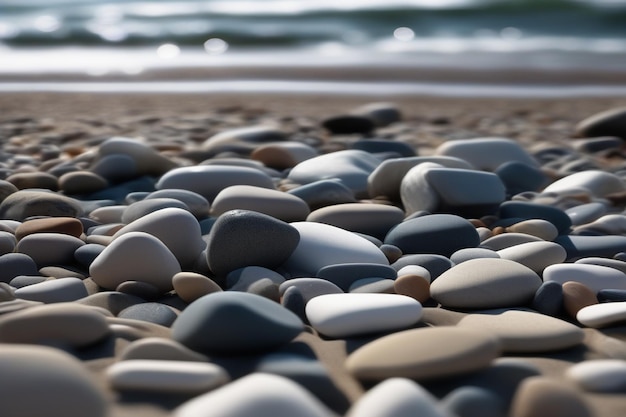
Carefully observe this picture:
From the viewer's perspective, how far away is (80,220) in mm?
1975

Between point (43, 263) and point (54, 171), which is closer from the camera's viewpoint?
point (43, 263)

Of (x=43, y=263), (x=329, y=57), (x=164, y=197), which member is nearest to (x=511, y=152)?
(x=164, y=197)

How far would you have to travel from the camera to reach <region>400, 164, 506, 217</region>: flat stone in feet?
6.75

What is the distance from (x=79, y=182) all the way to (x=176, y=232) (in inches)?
31.8

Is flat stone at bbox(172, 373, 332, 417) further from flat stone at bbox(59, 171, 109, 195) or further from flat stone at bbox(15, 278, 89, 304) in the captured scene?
flat stone at bbox(59, 171, 109, 195)

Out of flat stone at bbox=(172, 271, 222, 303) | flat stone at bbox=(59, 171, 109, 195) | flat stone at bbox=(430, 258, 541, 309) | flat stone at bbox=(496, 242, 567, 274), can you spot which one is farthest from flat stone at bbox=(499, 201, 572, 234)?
flat stone at bbox=(59, 171, 109, 195)

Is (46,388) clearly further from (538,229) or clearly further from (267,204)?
(538,229)

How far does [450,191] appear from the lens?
206cm

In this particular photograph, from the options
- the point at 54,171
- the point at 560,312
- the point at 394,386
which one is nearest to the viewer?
the point at 394,386

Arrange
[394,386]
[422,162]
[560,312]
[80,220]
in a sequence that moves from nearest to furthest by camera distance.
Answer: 1. [394,386]
2. [560,312]
3. [80,220]
4. [422,162]

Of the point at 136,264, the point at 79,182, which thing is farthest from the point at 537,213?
the point at 79,182

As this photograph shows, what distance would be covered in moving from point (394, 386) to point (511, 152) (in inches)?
79.5

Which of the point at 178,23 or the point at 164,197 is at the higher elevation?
the point at 178,23

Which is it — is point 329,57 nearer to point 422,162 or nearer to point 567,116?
point 567,116
